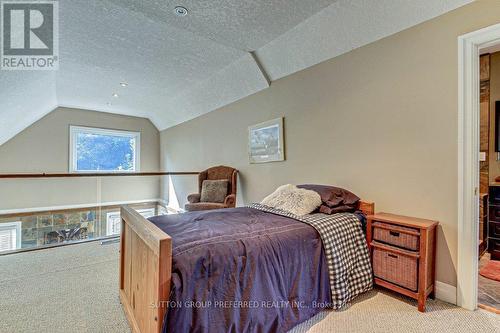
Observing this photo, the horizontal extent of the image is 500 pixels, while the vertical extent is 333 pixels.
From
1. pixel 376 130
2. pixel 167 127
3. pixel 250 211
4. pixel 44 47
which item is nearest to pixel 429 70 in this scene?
pixel 376 130

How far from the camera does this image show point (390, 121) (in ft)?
7.16

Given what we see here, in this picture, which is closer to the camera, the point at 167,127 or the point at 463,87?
the point at 463,87

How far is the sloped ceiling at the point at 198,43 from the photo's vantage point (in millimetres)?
2146

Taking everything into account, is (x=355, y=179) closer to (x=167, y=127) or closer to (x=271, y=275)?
(x=271, y=275)

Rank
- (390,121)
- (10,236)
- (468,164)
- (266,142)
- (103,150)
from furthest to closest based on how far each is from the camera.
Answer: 1. (103,150)
2. (10,236)
3. (266,142)
4. (390,121)
5. (468,164)

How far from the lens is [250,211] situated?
91.2 inches

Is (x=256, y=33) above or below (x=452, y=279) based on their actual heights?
above

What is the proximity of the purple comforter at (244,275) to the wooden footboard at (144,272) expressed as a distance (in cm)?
6

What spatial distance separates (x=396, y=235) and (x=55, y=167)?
6.65 m

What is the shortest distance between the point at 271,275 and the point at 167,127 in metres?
5.74

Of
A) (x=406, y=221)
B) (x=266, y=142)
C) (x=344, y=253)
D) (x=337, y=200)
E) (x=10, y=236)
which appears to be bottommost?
(x=10, y=236)

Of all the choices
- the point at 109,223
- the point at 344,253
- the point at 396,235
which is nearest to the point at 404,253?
the point at 396,235

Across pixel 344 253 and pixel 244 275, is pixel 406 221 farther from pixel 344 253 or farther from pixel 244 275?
pixel 244 275

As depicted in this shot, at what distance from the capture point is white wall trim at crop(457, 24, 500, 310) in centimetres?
175
